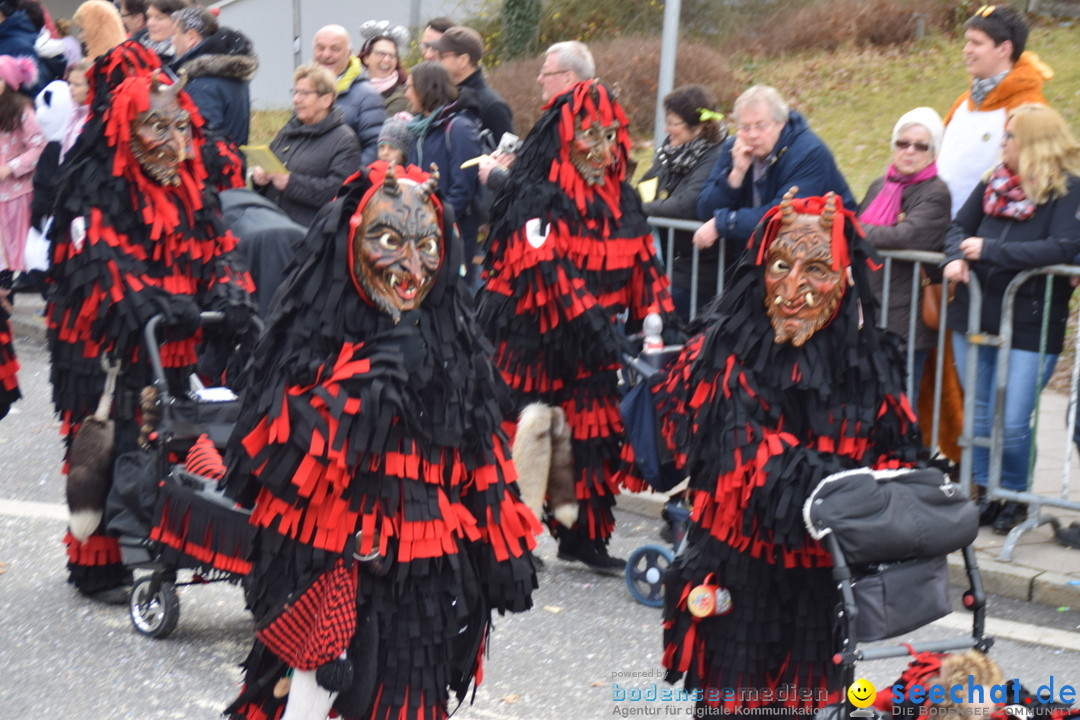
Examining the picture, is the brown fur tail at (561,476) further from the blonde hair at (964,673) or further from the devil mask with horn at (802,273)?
the blonde hair at (964,673)

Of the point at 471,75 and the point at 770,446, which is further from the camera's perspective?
the point at 471,75

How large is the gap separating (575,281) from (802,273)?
1927 mm

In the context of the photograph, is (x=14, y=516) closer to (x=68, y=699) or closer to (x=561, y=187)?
(x=68, y=699)

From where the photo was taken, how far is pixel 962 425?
239 inches

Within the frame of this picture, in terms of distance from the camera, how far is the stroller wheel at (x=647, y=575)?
5.55m

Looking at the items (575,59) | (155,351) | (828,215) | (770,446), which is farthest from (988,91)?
(155,351)

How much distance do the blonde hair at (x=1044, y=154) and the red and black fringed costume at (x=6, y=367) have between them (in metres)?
4.75

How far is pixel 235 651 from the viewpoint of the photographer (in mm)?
5141

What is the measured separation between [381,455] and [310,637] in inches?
20.1

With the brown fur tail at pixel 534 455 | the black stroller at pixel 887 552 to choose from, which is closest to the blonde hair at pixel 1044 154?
→ the brown fur tail at pixel 534 455

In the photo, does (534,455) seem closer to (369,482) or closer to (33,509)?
(369,482)

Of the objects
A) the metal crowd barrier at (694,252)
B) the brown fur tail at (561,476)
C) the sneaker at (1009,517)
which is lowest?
the sneaker at (1009,517)

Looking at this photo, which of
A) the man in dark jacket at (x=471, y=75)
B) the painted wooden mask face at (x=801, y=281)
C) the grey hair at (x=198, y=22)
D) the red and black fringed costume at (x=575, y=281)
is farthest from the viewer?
the grey hair at (x=198, y=22)

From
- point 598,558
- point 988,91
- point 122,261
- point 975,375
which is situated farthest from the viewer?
point 988,91
